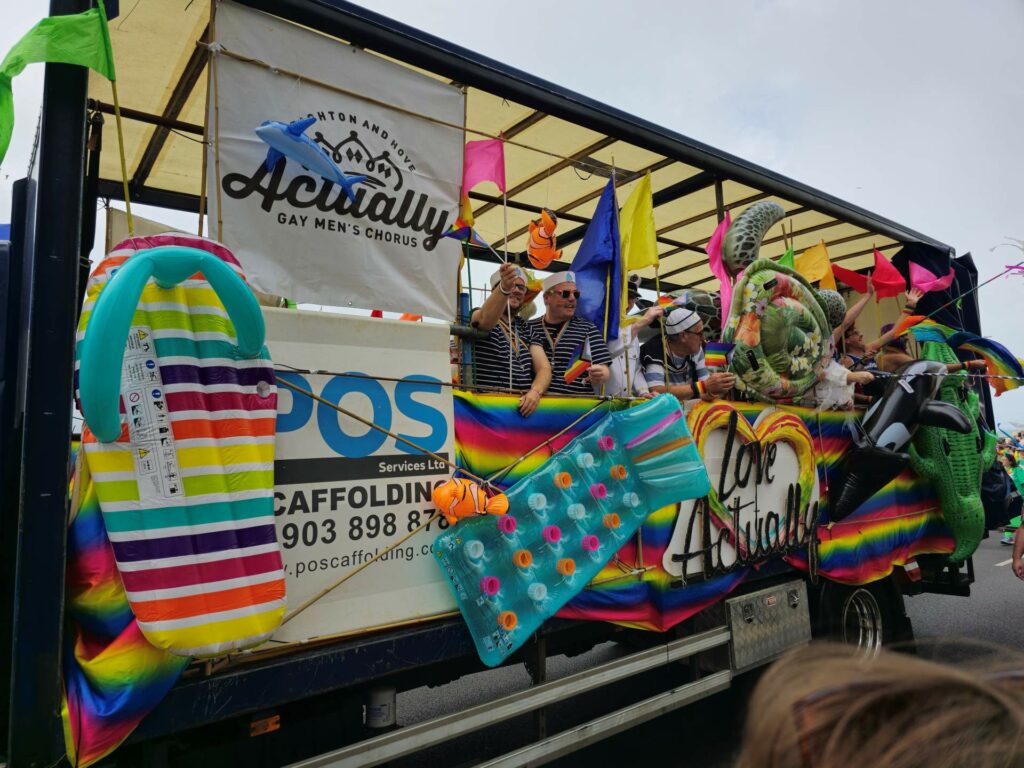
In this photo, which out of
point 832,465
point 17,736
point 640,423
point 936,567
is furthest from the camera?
point 936,567

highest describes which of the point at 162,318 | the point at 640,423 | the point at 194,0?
the point at 194,0

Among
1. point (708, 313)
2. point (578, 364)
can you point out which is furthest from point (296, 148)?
point (708, 313)

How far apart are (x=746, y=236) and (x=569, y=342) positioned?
62.4 inches

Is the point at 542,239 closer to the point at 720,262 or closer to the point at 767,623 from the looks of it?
the point at 720,262

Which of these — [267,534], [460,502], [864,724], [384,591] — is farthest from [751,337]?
[864,724]

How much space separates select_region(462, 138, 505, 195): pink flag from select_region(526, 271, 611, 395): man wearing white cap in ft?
2.23

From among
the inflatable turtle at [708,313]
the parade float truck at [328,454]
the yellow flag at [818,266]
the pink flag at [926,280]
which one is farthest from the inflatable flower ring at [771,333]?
the pink flag at [926,280]

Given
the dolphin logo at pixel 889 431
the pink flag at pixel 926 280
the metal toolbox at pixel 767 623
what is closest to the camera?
the metal toolbox at pixel 767 623

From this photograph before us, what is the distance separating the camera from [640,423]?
2855 millimetres

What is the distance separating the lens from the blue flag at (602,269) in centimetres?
347

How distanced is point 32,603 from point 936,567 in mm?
5864

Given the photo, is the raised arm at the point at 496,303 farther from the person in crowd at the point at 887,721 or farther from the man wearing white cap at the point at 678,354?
the person in crowd at the point at 887,721

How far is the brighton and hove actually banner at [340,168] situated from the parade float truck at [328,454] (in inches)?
0.5

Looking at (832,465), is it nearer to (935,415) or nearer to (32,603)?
(935,415)
